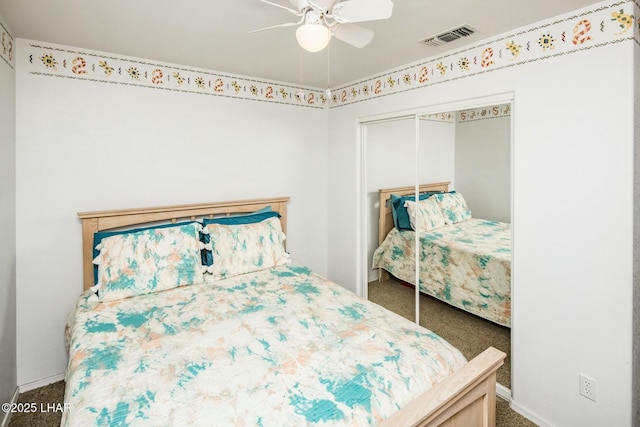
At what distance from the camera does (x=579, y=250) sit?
6.11ft

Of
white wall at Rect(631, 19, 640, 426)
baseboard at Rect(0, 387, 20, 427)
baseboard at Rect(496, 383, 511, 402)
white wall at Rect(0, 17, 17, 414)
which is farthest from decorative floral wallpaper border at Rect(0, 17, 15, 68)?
baseboard at Rect(496, 383, 511, 402)

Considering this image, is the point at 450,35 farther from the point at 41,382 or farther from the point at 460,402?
the point at 41,382

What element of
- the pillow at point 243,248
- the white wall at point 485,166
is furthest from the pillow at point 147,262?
the white wall at point 485,166

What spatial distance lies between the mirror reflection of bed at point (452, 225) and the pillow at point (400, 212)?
0.03m

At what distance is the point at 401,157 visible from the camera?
117 inches

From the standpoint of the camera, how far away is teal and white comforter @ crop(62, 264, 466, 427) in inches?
48.4

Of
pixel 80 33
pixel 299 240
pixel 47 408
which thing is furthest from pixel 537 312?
pixel 80 33

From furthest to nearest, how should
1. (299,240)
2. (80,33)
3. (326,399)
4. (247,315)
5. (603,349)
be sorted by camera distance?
(299,240) < (80,33) < (247,315) < (603,349) < (326,399)

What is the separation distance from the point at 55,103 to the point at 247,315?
1.99m

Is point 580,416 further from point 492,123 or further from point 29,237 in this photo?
point 29,237

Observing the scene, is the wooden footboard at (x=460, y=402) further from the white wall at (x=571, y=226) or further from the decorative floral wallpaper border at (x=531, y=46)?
the decorative floral wallpaper border at (x=531, y=46)

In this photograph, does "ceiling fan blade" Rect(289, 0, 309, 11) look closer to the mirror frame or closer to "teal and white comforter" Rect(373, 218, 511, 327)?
the mirror frame

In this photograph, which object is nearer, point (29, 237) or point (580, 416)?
point (580, 416)

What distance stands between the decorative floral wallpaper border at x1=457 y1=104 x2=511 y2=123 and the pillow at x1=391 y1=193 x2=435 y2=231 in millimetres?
731
